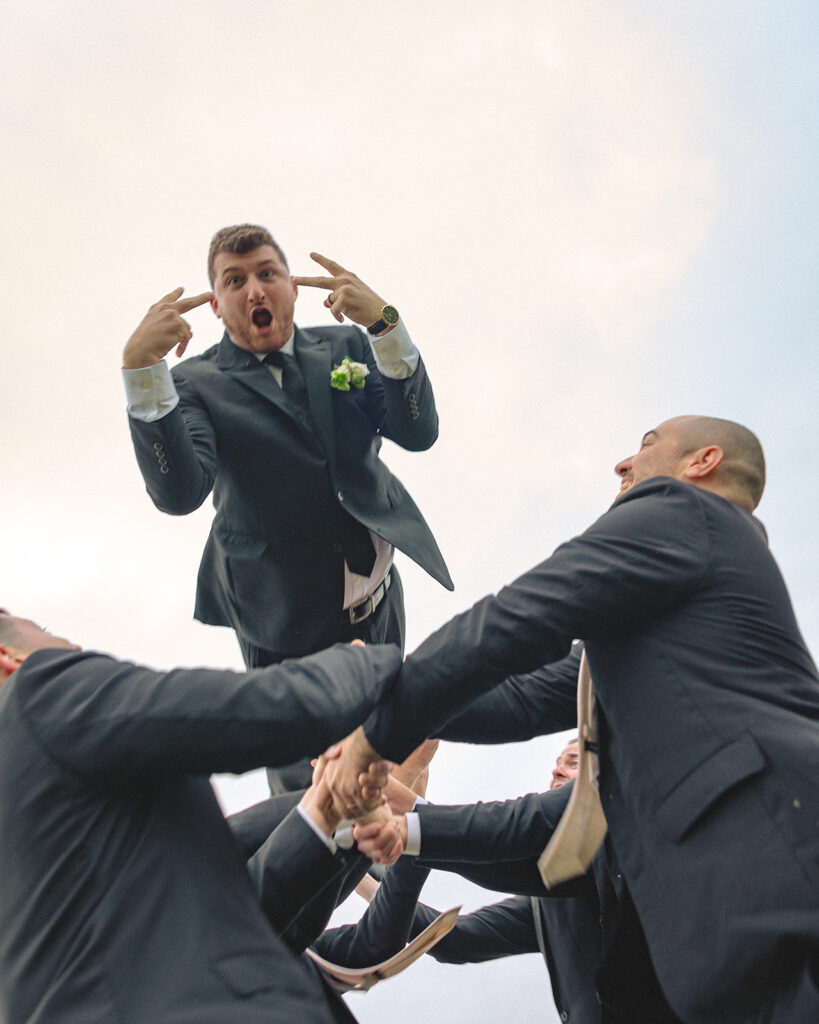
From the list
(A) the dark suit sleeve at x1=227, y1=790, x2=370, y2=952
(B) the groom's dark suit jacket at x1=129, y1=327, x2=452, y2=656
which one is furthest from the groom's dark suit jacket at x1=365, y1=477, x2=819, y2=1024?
(B) the groom's dark suit jacket at x1=129, y1=327, x2=452, y2=656

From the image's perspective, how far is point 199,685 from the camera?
3.42m

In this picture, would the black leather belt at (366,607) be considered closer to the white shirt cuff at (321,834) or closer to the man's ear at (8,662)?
the white shirt cuff at (321,834)

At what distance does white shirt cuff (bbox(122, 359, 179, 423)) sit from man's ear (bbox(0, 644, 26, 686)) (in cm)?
224

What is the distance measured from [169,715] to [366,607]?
338cm

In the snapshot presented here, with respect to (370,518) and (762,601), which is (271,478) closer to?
(370,518)

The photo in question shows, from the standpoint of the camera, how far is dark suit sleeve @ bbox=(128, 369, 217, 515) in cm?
590

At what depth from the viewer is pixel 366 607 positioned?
6.66m

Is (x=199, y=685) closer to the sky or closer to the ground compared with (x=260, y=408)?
closer to the ground

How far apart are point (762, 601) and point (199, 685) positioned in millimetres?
2087

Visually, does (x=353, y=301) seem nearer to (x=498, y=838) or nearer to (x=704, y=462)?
(x=704, y=462)

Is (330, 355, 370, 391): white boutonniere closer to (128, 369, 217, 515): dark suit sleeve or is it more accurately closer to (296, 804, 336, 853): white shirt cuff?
(128, 369, 217, 515): dark suit sleeve

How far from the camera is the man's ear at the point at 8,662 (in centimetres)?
383

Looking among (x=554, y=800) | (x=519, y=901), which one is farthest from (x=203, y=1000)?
(x=519, y=901)

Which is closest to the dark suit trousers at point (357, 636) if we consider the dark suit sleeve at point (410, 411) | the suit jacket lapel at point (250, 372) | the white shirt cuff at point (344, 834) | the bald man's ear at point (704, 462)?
the dark suit sleeve at point (410, 411)
